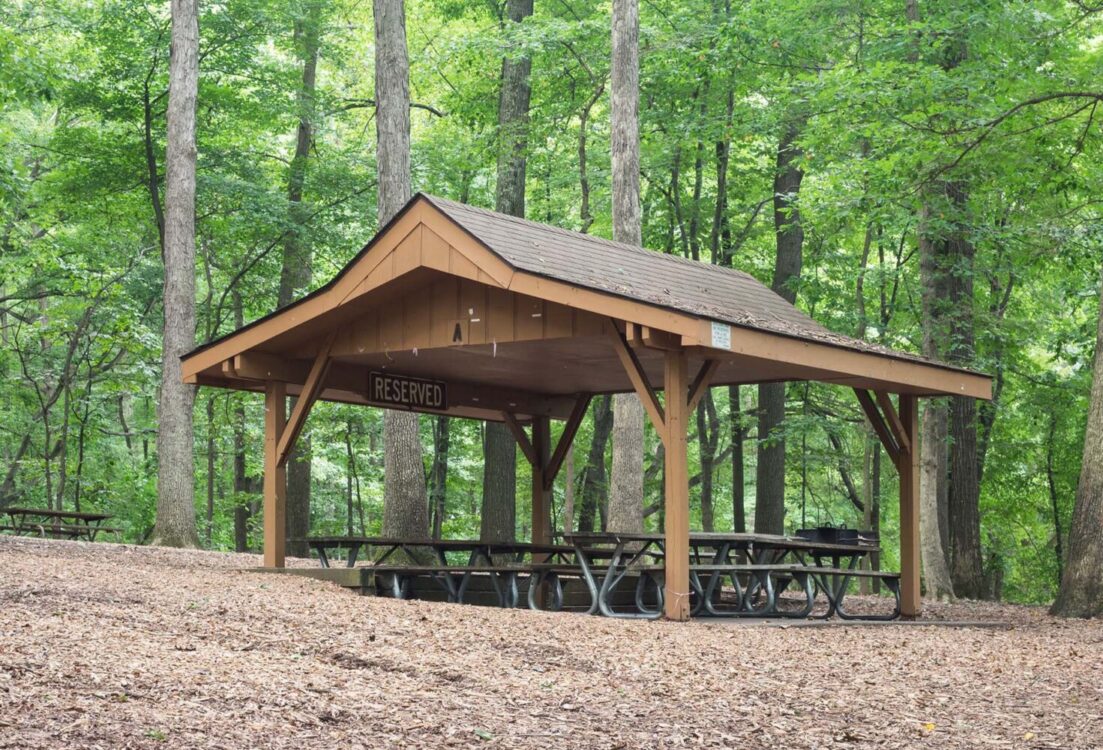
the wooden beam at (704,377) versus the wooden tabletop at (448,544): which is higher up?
the wooden beam at (704,377)

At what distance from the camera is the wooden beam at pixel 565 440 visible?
14116 millimetres

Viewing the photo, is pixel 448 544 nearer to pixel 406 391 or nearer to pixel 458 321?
pixel 406 391

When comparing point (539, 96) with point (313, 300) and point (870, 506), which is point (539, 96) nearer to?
point (870, 506)

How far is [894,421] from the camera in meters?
12.1

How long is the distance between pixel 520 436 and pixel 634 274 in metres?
3.44

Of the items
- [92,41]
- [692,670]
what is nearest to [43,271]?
[92,41]

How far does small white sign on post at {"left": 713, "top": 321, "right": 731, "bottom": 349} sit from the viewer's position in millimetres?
9245

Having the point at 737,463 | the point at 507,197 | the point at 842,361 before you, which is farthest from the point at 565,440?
the point at 737,463

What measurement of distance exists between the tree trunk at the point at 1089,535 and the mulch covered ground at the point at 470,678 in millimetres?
2469

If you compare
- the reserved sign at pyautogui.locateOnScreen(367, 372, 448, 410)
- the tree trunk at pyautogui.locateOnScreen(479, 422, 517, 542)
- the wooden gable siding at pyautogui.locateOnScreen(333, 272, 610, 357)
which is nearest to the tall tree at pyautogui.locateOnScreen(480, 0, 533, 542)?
the tree trunk at pyautogui.locateOnScreen(479, 422, 517, 542)

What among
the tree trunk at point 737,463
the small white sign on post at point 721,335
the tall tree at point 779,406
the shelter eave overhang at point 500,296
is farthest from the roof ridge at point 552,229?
the tree trunk at point 737,463

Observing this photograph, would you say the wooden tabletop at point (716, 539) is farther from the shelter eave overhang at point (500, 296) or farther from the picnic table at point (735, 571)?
the shelter eave overhang at point (500, 296)

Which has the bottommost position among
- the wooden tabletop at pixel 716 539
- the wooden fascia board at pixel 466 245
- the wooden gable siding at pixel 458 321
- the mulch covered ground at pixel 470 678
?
the mulch covered ground at pixel 470 678

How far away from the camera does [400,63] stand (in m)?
16.2
